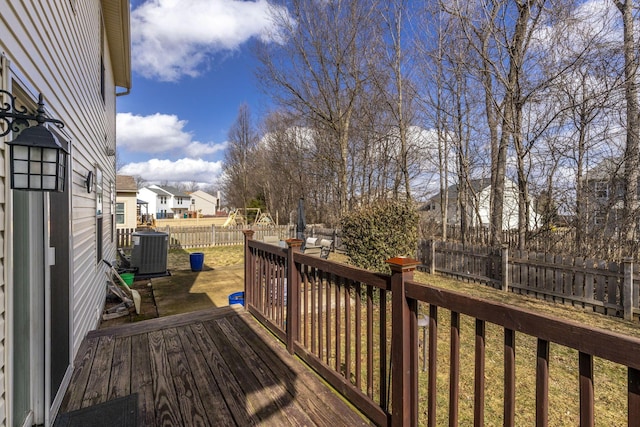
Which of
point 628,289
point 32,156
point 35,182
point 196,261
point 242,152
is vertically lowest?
point 196,261

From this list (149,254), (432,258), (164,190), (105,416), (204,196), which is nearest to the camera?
(105,416)

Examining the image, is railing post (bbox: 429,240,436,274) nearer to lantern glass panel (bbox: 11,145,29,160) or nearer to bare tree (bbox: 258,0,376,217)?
bare tree (bbox: 258,0,376,217)

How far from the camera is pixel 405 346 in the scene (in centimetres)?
173

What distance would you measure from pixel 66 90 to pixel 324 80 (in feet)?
41.6

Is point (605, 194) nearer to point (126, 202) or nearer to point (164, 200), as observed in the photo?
point (126, 202)

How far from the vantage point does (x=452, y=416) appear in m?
1.53

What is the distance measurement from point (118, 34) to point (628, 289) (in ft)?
32.9

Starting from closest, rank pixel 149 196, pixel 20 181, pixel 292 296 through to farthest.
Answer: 1. pixel 20 181
2. pixel 292 296
3. pixel 149 196

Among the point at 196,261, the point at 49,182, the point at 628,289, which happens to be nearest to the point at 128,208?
the point at 196,261

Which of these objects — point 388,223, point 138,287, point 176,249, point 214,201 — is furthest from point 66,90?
point 214,201

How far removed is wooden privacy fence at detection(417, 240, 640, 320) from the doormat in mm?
6728

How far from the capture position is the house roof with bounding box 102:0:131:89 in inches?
214

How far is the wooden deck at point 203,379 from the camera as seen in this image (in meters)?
2.04

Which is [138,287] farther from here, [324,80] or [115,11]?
[324,80]
